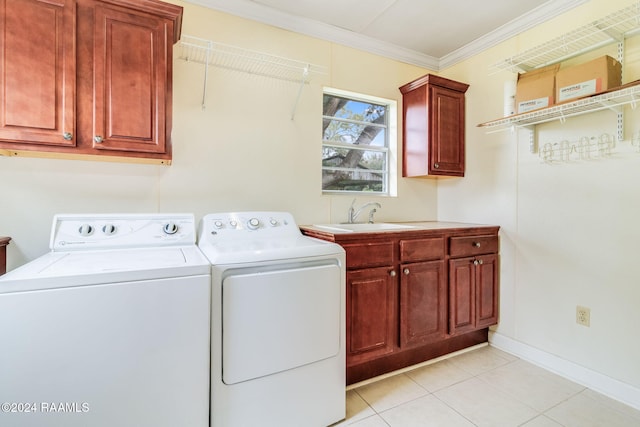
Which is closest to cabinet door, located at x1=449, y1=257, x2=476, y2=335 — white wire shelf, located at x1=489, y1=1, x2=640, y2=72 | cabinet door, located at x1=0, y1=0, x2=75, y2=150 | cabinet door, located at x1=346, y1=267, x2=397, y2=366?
cabinet door, located at x1=346, y1=267, x2=397, y2=366

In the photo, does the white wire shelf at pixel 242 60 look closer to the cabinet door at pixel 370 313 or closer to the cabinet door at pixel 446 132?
the cabinet door at pixel 446 132

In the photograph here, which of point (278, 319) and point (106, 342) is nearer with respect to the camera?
point (106, 342)

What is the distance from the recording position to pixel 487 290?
2363mm

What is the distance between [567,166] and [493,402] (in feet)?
5.23

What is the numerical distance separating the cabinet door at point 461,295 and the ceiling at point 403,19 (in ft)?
5.97

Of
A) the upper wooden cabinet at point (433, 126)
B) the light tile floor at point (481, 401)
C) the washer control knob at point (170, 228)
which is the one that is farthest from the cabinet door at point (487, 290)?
the washer control knob at point (170, 228)

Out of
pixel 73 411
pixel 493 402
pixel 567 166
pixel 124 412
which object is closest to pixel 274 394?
pixel 124 412

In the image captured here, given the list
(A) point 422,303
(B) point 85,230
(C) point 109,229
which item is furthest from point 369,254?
(B) point 85,230

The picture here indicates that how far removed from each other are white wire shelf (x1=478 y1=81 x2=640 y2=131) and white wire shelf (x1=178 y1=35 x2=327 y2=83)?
1446 millimetres

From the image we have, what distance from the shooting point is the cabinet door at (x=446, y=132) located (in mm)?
2541

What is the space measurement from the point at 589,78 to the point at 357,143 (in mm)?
1575

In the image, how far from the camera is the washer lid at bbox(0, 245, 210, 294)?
1.00 m

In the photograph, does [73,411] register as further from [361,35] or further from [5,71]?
[361,35]

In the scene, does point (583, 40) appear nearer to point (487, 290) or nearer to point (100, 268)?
point (487, 290)
